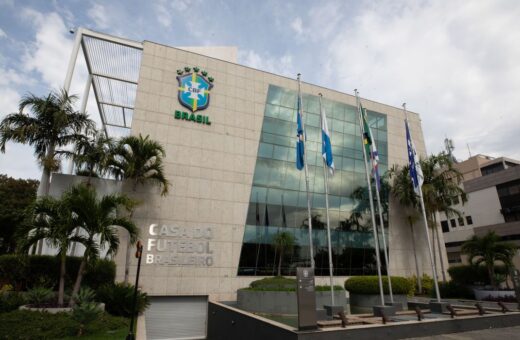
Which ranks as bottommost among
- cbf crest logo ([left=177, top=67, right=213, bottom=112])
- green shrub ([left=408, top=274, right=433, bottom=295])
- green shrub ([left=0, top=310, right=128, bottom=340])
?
green shrub ([left=0, top=310, right=128, bottom=340])

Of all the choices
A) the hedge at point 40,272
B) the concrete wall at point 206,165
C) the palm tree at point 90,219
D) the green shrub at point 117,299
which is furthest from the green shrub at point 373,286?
the hedge at point 40,272

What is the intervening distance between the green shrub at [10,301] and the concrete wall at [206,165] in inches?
254

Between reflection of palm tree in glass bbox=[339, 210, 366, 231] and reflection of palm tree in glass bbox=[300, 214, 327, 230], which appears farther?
reflection of palm tree in glass bbox=[339, 210, 366, 231]

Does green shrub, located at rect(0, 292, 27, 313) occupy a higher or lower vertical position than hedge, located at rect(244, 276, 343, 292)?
lower

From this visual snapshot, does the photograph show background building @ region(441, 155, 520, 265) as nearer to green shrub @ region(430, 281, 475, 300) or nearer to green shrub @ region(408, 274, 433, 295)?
green shrub @ region(408, 274, 433, 295)

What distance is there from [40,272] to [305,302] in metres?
14.9

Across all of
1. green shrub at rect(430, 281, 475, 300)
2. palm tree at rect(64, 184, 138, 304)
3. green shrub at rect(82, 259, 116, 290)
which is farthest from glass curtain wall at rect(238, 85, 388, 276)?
palm tree at rect(64, 184, 138, 304)

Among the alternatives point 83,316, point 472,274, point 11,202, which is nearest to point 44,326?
point 83,316

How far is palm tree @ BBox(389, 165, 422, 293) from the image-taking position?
93.9 ft

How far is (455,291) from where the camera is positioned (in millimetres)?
24484

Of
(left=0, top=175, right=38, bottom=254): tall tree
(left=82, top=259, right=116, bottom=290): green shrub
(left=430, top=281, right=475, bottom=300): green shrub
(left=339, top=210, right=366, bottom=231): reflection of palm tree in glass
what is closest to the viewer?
(left=82, top=259, right=116, bottom=290): green shrub

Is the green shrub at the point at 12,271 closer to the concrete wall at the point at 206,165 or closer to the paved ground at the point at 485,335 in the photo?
the concrete wall at the point at 206,165

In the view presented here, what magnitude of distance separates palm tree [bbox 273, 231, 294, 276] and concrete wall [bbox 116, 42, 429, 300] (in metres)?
2.72

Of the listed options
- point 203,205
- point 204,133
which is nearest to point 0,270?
point 203,205
